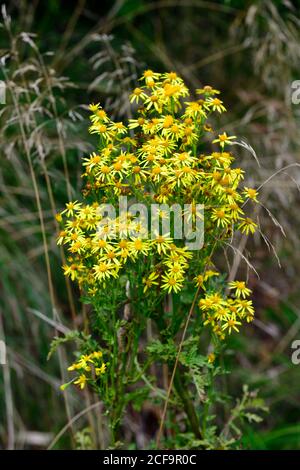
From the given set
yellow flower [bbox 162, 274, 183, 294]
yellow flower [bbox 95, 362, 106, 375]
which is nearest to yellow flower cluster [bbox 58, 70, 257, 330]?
yellow flower [bbox 162, 274, 183, 294]

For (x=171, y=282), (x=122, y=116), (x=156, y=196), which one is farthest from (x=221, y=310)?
(x=122, y=116)

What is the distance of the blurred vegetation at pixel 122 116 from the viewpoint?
7.75ft

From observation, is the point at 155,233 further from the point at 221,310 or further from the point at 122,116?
the point at 122,116

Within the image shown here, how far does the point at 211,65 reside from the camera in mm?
2965

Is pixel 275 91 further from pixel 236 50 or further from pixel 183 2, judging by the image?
pixel 183 2

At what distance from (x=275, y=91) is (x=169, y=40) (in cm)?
53

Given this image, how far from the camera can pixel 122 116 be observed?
2666 mm

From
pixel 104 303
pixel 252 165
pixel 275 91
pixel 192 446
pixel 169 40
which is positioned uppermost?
pixel 169 40

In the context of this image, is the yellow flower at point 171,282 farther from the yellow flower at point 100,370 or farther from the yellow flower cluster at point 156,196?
the yellow flower at point 100,370

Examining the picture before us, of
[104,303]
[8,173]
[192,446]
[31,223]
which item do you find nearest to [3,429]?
[31,223]

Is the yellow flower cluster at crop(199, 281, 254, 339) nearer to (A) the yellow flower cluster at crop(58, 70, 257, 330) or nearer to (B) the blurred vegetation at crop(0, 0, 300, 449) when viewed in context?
(A) the yellow flower cluster at crop(58, 70, 257, 330)

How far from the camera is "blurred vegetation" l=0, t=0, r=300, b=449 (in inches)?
93.0

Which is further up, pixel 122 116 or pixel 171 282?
pixel 122 116

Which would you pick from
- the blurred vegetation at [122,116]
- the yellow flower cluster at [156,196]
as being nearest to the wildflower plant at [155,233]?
the yellow flower cluster at [156,196]
